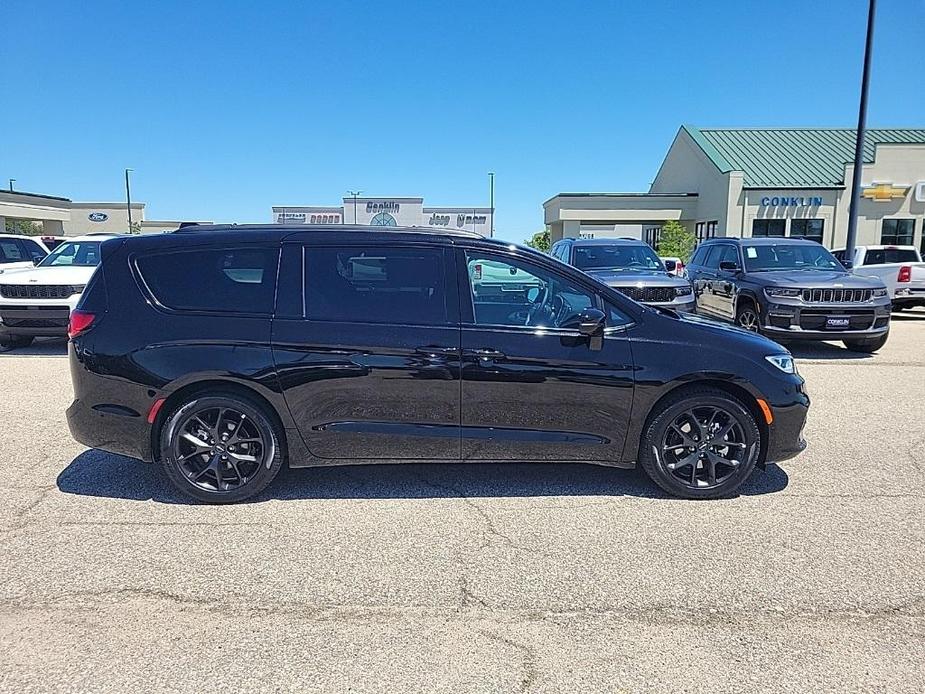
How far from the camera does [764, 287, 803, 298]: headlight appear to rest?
9.73 meters

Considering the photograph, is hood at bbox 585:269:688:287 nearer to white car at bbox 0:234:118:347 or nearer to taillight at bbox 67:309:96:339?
taillight at bbox 67:309:96:339

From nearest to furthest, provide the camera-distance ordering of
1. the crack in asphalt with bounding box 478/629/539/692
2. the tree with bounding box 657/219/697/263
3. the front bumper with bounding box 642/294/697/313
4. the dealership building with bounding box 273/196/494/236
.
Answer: the crack in asphalt with bounding box 478/629/539/692 → the front bumper with bounding box 642/294/697/313 → the tree with bounding box 657/219/697/263 → the dealership building with bounding box 273/196/494/236

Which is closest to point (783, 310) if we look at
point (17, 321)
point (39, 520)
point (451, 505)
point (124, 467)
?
point (451, 505)

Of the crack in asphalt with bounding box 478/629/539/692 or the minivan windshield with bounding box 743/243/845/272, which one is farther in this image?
the minivan windshield with bounding box 743/243/845/272

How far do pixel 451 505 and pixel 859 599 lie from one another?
2262mm

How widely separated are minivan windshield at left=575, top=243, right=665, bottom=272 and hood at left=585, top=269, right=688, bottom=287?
1.09 feet

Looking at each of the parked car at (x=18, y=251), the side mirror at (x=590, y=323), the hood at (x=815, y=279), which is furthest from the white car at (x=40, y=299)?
the hood at (x=815, y=279)

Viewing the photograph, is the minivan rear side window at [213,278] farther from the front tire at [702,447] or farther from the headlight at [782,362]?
the headlight at [782,362]

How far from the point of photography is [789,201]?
33594 millimetres

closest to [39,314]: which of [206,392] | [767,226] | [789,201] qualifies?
[206,392]

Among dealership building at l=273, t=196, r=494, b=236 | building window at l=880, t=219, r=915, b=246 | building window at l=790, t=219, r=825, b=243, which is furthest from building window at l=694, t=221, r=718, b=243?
dealership building at l=273, t=196, r=494, b=236

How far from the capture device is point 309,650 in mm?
2744

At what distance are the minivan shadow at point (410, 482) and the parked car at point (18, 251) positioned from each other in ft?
31.7

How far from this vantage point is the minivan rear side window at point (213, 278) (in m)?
4.27
